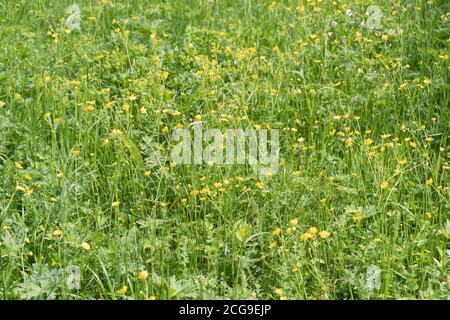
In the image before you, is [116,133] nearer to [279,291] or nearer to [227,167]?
[227,167]

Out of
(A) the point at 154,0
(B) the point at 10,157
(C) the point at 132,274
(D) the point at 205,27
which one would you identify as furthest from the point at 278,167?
(A) the point at 154,0

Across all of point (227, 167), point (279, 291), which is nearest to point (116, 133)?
point (227, 167)

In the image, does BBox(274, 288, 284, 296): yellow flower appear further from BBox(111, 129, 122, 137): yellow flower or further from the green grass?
BBox(111, 129, 122, 137): yellow flower

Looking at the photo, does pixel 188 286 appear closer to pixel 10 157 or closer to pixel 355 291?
pixel 355 291

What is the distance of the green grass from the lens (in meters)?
3.40

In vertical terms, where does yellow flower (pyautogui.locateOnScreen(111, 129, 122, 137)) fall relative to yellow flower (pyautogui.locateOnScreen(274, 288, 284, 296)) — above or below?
above

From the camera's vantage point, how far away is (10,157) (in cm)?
410

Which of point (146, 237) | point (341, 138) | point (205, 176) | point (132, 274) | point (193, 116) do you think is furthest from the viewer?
point (193, 116)

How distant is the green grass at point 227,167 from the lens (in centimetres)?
340

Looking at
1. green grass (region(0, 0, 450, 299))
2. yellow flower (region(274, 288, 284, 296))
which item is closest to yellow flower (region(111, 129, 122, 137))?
green grass (region(0, 0, 450, 299))

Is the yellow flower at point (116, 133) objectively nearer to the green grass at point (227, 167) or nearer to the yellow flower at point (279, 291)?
the green grass at point (227, 167)

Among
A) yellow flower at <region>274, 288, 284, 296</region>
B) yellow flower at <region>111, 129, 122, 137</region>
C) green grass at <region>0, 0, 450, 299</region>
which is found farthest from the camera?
yellow flower at <region>111, 129, 122, 137</region>

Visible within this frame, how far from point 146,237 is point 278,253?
63 cm

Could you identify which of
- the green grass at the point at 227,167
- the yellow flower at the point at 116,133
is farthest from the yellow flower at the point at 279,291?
the yellow flower at the point at 116,133
